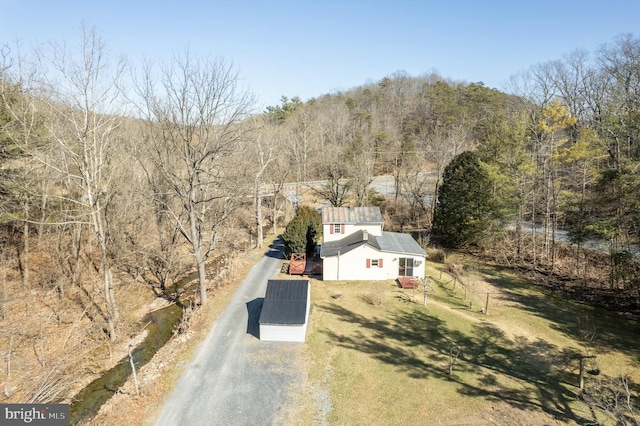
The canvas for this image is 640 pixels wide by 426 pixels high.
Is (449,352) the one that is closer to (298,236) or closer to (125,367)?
(298,236)

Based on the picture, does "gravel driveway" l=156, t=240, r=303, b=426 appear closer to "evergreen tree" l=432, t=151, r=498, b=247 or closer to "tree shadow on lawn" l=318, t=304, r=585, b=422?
"tree shadow on lawn" l=318, t=304, r=585, b=422

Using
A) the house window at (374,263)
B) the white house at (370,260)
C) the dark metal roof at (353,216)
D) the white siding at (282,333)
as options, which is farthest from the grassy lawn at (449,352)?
the dark metal roof at (353,216)

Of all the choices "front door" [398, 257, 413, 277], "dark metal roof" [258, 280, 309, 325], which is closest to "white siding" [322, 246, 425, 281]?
"front door" [398, 257, 413, 277]

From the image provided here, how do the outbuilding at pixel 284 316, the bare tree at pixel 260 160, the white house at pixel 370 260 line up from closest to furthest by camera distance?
the outbuilding at pixel 284 316 < the white house at pixel 370 260 < the bare tree at pixel 260 160

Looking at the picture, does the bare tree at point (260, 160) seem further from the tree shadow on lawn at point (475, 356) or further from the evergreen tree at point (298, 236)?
the tree shadow on lawn at point (475, 356)

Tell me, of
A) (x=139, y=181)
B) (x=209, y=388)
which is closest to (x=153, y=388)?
(x=209, y=388)

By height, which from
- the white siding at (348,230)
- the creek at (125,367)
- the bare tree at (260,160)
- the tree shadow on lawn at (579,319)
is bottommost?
the creek at (125,367)

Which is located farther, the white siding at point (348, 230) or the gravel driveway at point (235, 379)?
the white siding at point (348, 230)

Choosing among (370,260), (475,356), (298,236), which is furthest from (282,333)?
(298,236)
